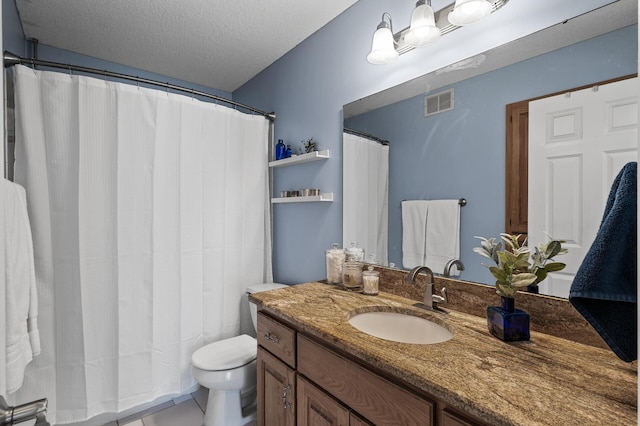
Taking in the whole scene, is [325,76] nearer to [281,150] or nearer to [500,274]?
[281,150]

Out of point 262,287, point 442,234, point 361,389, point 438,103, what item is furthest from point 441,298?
point 262,287

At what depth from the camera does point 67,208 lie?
1715mm

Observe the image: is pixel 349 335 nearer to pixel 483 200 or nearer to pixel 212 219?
pixel 483 200

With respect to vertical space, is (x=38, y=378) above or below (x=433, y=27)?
below

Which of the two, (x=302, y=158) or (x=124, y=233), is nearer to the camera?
(x=124, y=233)

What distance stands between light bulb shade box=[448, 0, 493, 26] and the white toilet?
6.45ft

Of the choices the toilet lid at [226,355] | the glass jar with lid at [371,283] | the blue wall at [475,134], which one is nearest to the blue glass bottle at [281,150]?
the blue wall at [475,134]

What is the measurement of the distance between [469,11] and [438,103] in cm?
36

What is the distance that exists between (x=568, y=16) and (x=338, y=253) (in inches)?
53.9

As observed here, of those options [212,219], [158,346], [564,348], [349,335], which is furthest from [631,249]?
[158,346]

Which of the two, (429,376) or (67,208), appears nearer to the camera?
(429,376)

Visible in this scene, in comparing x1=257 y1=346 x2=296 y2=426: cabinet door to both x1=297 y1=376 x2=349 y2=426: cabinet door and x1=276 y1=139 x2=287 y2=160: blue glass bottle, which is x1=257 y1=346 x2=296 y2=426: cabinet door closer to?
x1=297 y1=376 x2=349 y2=426: cabinet door

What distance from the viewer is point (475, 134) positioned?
1319 millimetres

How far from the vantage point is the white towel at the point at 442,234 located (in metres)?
1.38
